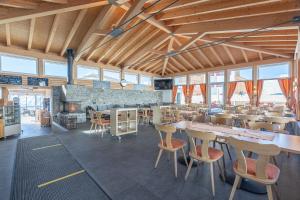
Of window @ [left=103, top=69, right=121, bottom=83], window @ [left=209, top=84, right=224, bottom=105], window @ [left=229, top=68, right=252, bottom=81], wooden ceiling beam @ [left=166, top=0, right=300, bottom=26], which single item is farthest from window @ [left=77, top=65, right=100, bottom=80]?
window @ [left=229, top=68, right=252, bottom=81]

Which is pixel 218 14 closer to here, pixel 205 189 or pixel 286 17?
pixel 286 17

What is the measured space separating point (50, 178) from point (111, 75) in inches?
348

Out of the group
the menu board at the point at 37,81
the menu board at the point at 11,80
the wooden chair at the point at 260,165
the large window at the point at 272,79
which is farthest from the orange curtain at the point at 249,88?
the menu board at the point at 11,80

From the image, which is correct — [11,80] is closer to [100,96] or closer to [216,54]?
[100,96]

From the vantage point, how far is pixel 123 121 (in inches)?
209

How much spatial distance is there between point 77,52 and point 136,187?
751cm

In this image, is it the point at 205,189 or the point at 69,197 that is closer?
the point at 69,197

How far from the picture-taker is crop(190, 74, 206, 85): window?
11.9m

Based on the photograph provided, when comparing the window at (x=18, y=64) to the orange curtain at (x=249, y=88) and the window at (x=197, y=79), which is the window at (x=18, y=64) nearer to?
the window at (x=197, y=79)

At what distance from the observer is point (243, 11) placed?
4609 millimetres

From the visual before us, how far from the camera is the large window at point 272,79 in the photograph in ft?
28.1

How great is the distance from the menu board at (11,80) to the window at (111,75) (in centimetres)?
448

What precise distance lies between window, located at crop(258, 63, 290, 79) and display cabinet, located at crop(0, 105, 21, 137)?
41.2ft

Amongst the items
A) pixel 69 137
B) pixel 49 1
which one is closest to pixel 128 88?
pixel 69 137
